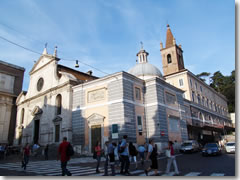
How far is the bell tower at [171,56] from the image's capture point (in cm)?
4800

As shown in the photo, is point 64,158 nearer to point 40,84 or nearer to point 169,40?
point 40,84

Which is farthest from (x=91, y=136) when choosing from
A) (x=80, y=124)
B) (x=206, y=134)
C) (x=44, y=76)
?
(x=206, y=134)

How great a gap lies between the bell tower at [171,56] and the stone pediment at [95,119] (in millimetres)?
29869

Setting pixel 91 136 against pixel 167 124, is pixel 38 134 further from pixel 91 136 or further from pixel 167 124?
pixel 167 124

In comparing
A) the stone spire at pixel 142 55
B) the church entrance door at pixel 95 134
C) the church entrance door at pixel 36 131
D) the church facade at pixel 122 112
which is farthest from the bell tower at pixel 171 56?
the church entrance door at pixel 36 131

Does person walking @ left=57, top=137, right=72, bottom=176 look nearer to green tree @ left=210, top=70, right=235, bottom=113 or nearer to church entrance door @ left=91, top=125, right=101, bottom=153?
church entrance door @ left=91, top=125, right=101, bottom=153

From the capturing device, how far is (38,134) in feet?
94.8

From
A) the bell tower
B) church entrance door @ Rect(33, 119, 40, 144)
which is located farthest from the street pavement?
the bell tower

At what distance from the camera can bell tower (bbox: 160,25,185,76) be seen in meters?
48.0

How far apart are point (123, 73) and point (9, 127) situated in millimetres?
24295

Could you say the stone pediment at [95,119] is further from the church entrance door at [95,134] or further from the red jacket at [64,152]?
the red jacket at [64,152]

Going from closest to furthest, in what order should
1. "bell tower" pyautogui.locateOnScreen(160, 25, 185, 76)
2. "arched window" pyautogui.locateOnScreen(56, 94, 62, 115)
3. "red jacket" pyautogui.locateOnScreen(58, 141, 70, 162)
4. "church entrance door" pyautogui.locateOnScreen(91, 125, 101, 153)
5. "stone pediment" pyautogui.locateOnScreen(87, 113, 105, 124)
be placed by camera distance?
"red jacket" pyautogui.locateOnScreen(58, 141, 70, 162)
"church entrance door" pyautogui.locateOnScreen(91, 125, 101, 153)
"stone pediment" pyautogui.locateOnScreen(87, 113, 105, 124)
"arched window" pyautogui.locateOnScreen(56, 94, 62, 115)
"bell tower" pyautogui.locateOnScreen(160, 25, 185, 76)

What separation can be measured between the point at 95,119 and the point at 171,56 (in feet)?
107

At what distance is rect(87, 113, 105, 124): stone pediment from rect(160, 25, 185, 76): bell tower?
98.0 feet
